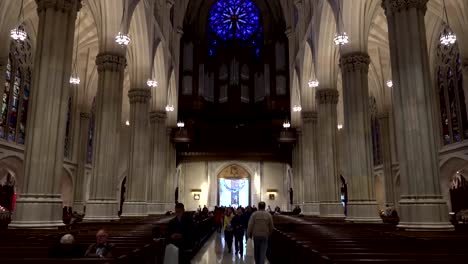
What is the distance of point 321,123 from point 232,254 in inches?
427

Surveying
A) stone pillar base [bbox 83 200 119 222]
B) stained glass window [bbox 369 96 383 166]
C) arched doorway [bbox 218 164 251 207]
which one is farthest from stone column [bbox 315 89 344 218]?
arched doorway [bbox 218 164 251 207]

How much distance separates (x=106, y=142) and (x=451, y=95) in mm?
20536

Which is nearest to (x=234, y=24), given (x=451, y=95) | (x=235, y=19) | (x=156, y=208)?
(x=235, y=19)

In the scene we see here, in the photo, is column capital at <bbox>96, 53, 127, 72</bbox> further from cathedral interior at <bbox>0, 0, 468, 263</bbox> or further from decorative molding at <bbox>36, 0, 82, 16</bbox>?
decorative molding at <bbox>36, 0, 82, 16</bbox>

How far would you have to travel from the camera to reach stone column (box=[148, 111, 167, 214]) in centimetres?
2553

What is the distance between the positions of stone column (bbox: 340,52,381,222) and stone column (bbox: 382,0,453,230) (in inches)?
179

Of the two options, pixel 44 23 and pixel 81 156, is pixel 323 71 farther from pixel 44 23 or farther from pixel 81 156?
pixel 81 156

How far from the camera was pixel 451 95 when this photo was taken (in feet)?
79.5

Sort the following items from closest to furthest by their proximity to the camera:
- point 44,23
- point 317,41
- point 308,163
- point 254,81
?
1. point 44,23
2. point 317,41
3. point 308,163
4. point 254,81

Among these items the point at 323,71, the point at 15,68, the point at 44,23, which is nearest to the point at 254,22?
the point at 323,71

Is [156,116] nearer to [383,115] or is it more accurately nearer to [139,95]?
[139,95]

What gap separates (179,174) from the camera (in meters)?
38.0

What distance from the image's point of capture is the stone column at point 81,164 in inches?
1185

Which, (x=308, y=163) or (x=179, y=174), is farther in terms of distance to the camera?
(x=179, y=174)
